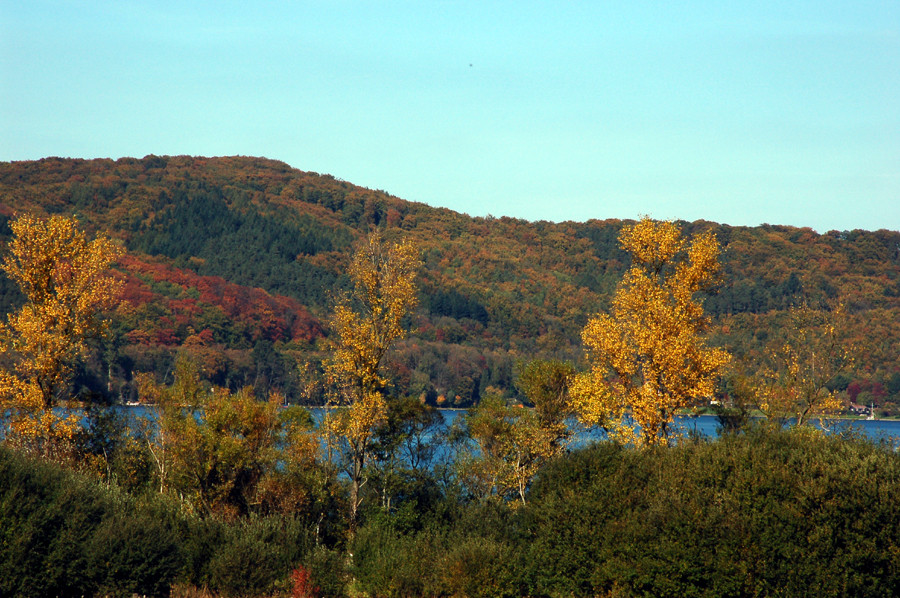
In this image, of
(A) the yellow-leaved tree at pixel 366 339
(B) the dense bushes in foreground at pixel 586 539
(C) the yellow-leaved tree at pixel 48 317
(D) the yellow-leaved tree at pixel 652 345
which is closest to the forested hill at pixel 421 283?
(A) the yellow-leaved tree at pixel 366 339

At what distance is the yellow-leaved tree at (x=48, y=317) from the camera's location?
27.6m

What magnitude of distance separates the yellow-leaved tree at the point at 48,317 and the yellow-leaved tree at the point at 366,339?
28.6 feet

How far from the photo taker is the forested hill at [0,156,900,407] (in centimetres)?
9081

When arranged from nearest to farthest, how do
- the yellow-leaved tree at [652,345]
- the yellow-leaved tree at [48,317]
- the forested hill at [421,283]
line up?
the yellow-leaved tree at [652,345] → the yellow-leaved tree at [48,317] → the forested hill at [421,283]

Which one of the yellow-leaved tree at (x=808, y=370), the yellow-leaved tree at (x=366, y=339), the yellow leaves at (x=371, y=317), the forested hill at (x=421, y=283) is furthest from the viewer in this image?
the forested hill at (x=421, y=283)

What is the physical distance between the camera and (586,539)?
21828mm

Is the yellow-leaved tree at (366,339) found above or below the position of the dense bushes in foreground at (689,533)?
above

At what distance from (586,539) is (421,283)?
404 feet

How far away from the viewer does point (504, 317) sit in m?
137

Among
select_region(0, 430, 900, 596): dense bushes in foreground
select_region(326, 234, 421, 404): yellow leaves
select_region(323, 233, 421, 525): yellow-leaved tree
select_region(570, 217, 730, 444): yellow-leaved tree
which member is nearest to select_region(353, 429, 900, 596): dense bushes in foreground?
select_region(0, 430, 900, 596): dense bushes in foreground

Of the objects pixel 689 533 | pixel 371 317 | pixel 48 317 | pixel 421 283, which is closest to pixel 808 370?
pixel 689 533

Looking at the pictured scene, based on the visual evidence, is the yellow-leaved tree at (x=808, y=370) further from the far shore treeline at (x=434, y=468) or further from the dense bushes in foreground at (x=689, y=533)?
the dense bushes in foreground at (x=689, y=533)

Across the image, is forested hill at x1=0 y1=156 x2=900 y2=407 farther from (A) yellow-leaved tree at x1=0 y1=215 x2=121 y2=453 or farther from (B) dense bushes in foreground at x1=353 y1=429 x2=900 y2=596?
(B) dense bushes in foreground at x1=353 y1=429 x2=900 y2=596

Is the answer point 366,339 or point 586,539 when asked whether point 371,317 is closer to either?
point 366,339
